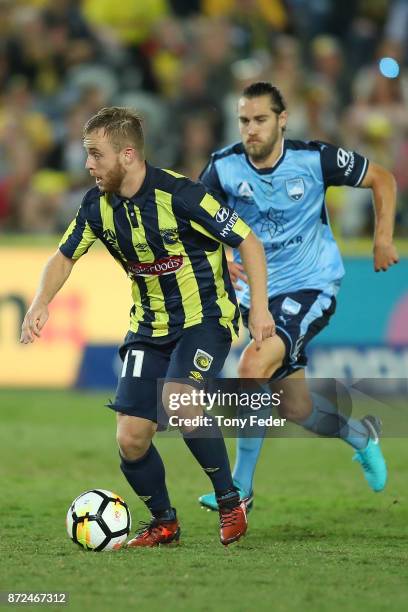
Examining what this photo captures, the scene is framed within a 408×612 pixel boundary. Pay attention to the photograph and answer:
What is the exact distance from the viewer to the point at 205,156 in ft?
43.1

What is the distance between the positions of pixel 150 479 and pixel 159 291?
3.01ft

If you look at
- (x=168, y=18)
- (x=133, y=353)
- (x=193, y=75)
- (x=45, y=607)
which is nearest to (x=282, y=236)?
(x=133, y=353)

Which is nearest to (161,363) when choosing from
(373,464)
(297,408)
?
(297,408)

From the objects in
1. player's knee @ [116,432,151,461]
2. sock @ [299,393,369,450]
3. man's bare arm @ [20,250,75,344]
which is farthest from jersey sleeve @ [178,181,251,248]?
sock @ [299,393,369,450]

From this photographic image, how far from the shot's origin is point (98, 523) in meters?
5.89

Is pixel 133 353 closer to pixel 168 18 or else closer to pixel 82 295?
pixel 82 295

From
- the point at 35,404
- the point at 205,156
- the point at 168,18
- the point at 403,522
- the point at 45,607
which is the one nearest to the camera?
the point at 45,607

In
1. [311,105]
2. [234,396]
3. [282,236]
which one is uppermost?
[311,105]

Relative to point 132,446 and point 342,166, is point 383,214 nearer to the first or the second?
point 342,166

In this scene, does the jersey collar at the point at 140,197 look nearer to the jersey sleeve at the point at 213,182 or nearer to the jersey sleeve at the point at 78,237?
the jersey sleeve at the point at 78,237

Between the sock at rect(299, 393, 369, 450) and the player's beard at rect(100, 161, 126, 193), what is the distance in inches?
84.8

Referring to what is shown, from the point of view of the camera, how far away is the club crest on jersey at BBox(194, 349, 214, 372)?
5984mm

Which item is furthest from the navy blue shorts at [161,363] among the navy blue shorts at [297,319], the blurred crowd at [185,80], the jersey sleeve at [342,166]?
the blurred crowd at [185,80]

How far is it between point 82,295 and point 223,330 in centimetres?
605
